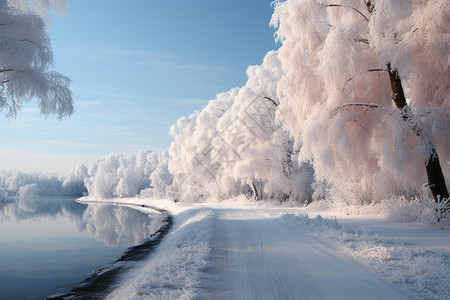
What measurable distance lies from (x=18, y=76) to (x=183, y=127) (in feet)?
124

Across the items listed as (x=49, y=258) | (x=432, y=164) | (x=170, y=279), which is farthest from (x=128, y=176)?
(x=170, y=279)

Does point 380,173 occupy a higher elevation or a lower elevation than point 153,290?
higher

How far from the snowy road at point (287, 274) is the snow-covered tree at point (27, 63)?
7.37 meters

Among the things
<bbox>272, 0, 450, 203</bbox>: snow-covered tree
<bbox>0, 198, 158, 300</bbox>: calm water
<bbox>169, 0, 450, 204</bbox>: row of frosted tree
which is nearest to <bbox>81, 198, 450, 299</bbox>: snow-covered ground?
<bbox>0, 198, 158, 300</bbox>: calm water

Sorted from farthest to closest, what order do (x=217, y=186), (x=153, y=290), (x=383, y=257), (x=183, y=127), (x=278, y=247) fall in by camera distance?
(x=183, y=127), (x=217, y=186), (x=278, y=247), (x=383, y=257), (x=153, y=290)

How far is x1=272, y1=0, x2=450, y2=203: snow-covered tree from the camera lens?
10.2 meters

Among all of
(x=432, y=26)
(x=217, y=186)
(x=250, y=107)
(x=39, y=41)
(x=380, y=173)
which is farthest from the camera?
(x=217, y=186)

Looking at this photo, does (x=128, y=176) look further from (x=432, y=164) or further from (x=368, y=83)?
(x=432, y=164)

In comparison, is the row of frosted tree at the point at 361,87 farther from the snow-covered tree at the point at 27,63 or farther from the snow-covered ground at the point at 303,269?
the snow-covered ground at the point at 303,269

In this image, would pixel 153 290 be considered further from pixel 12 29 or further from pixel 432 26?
pixel 432 26

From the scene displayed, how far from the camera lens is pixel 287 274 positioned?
5820 mm

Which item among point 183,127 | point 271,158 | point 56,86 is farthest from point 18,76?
point 183,127

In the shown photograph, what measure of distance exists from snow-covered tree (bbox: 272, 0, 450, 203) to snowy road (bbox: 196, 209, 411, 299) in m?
4.92

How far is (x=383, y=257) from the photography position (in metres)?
6.53
